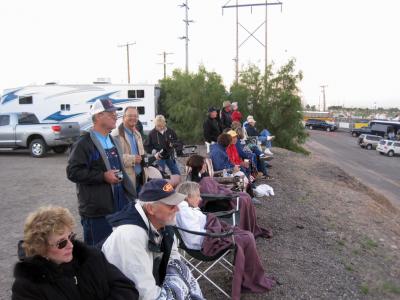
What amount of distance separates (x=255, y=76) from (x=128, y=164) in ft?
67.2

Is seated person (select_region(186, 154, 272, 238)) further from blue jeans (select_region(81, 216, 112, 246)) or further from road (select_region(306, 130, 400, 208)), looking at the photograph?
road (select_region(306, 130, 400, 208))

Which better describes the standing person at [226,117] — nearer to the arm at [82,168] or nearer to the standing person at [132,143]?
the standing person at [132,143]

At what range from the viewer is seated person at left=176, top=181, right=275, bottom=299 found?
3994mm

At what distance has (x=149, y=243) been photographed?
2604 mm

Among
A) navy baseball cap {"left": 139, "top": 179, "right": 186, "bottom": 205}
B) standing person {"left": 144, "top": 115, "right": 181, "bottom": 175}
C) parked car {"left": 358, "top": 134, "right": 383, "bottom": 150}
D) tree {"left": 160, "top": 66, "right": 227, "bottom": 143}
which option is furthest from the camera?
parked car {"left": 358, "top": 134, "right": 383, "bottom": 150}

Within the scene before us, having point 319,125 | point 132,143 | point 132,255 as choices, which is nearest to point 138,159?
point 132,143

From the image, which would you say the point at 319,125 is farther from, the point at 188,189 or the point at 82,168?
the point at 82,168

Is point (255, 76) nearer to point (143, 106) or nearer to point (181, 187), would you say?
point (143, 106)

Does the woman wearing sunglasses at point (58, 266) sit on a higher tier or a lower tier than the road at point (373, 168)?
higher

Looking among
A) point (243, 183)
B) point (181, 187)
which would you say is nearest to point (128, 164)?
point (181, 187)

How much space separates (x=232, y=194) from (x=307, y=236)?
1.70m

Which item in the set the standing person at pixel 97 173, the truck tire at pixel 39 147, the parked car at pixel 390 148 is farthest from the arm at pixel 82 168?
the parked car at pixel 390 148

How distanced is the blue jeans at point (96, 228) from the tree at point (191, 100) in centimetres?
1772

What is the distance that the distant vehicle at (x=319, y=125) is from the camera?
70625 mm
